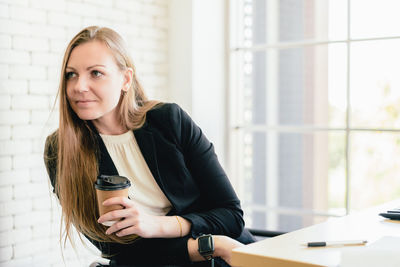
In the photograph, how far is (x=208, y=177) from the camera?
210cm

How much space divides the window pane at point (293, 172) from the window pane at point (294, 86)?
0.10 metres

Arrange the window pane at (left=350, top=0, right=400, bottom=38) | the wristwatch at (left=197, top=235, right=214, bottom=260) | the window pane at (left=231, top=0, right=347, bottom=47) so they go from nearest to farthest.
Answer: the wristwatch at (left=197, top=235, right=214, bottom=260) → the window pane at (left=350, top=0, right=400, bottom=38) → the window pane at (left=231, top=0, right=347, bottom=47)

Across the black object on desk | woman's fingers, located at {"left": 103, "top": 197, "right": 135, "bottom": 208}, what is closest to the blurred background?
woman's fingers, located at {"left": 103, "top": 197, "right": 135, "bottom": 208}

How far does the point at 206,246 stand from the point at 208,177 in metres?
0.29

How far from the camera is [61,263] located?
285 centimetres

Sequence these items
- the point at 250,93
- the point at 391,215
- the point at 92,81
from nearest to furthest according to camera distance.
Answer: the point at 391,215 → the point at 92,81 → the point at 250,93

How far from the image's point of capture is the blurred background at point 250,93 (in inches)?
104

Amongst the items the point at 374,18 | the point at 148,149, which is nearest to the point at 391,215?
the point at 148,149

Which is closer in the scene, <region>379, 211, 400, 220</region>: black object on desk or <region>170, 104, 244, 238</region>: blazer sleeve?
<region>379, 211, 400, 220</region>: black object on desk

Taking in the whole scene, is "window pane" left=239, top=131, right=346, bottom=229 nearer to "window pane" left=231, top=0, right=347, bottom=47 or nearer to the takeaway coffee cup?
"window pane" left=231, top=0, right=347, bottom=47

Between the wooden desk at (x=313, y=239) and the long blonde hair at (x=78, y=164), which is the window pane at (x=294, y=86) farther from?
the wooden desk at (x=313, y=239)

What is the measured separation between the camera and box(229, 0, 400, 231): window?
3.05m

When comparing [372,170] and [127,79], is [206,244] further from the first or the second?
[372,170]

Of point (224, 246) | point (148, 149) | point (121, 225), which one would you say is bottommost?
point (224, 246)
